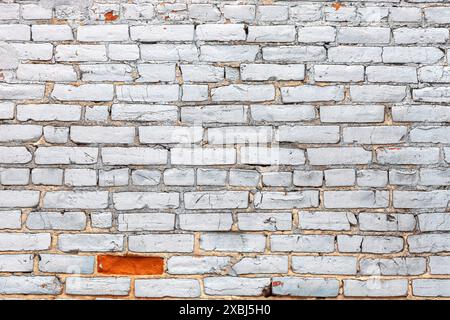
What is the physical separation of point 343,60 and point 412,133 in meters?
0.45

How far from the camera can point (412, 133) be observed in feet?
10.7

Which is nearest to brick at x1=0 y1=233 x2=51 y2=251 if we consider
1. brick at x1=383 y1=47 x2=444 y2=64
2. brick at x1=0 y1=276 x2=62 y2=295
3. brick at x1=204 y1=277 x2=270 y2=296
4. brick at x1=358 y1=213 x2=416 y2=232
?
brick at x1=0 y1=276 x2=62 y2=295

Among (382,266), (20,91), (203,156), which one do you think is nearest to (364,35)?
(203,156)

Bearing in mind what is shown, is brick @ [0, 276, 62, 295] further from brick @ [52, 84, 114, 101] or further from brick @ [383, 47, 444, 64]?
brick @ [383, 47, 444, 64]

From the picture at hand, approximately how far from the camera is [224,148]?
326 cm

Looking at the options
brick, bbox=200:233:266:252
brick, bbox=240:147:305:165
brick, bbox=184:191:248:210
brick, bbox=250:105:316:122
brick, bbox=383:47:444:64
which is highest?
brick, bbox=383:47:444:64

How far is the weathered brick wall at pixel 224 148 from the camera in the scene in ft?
10.6

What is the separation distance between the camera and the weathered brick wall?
10.6 feet

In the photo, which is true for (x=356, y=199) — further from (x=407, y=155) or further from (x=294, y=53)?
(x=294, y=53)

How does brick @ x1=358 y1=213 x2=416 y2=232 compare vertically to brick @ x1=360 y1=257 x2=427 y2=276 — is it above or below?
above

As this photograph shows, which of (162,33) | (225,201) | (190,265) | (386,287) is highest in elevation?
(162,33)

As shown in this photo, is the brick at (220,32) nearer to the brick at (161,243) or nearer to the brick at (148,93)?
the brick at (148,93)

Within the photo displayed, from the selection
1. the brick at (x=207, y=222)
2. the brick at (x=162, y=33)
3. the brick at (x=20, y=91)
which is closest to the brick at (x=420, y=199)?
the brick at (x=207, y=222)

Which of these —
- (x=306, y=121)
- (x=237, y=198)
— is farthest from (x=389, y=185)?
(x=237, y=198)
